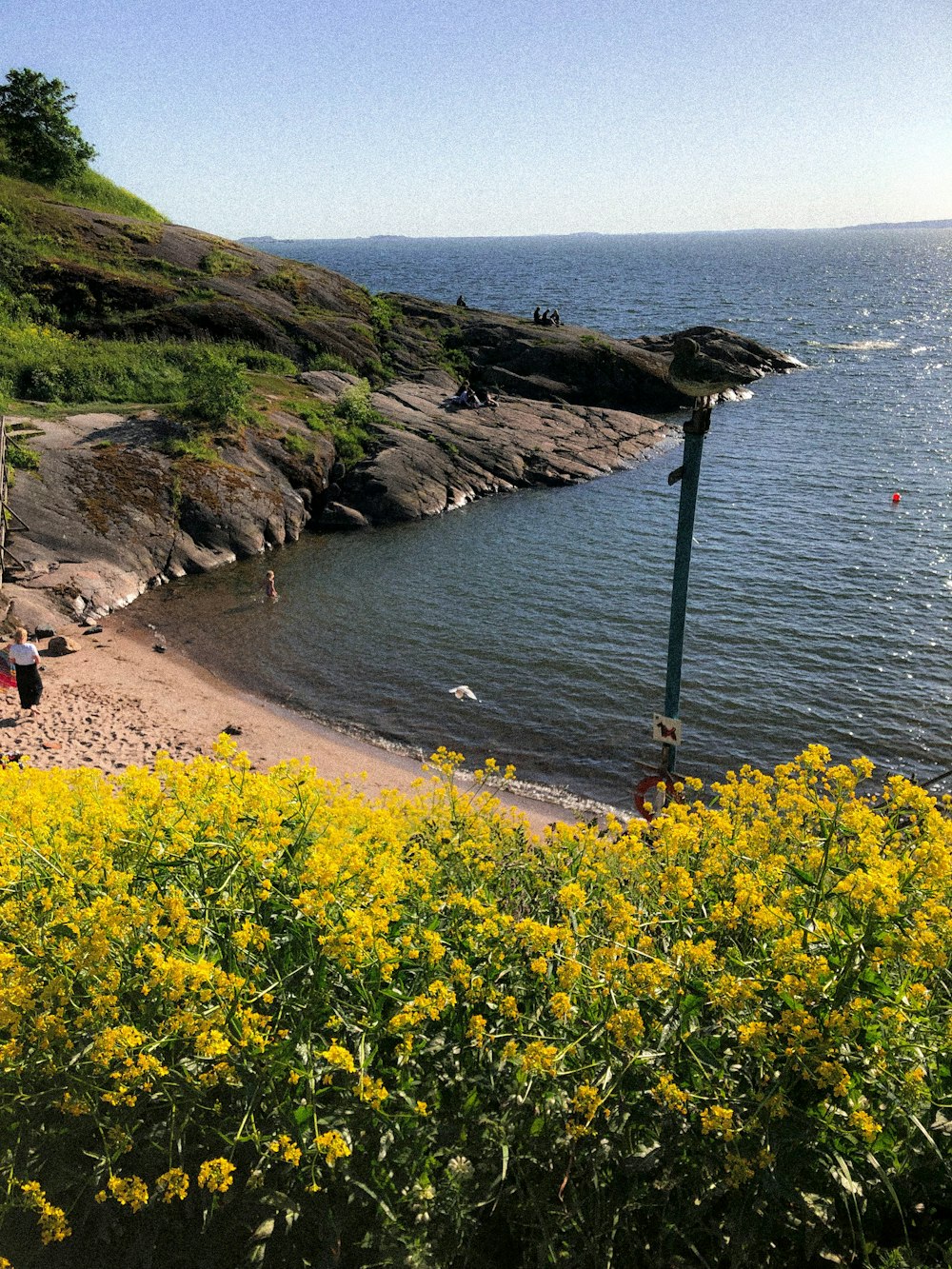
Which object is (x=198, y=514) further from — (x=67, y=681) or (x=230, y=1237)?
(x=230, y=1237)

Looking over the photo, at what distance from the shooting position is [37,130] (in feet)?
155

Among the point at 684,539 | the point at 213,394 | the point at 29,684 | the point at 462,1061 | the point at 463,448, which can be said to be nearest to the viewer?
the point at 462,1061

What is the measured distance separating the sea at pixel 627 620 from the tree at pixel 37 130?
32389 mm

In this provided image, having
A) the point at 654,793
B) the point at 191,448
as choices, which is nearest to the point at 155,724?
the point at 654,793

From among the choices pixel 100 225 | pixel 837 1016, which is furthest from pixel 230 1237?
pixel 100 225

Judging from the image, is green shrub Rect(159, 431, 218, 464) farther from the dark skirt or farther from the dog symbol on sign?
the dog symbol on sign

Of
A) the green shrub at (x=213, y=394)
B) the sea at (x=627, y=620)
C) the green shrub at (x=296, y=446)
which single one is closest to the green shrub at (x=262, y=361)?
the green shrub at (x=213, y=394)

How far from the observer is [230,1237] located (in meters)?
5.02

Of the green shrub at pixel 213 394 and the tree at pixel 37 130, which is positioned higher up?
the tree at pixel 37 130

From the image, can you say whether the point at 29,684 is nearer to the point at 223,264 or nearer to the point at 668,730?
the point at 668,730

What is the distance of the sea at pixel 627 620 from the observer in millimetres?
19609

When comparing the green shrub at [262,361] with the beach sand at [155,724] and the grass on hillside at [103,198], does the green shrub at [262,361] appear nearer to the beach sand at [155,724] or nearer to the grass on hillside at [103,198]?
the grass on hillside at [103,198]

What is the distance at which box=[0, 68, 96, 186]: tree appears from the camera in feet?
154

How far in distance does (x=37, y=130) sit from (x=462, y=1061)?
56234 millimetres
